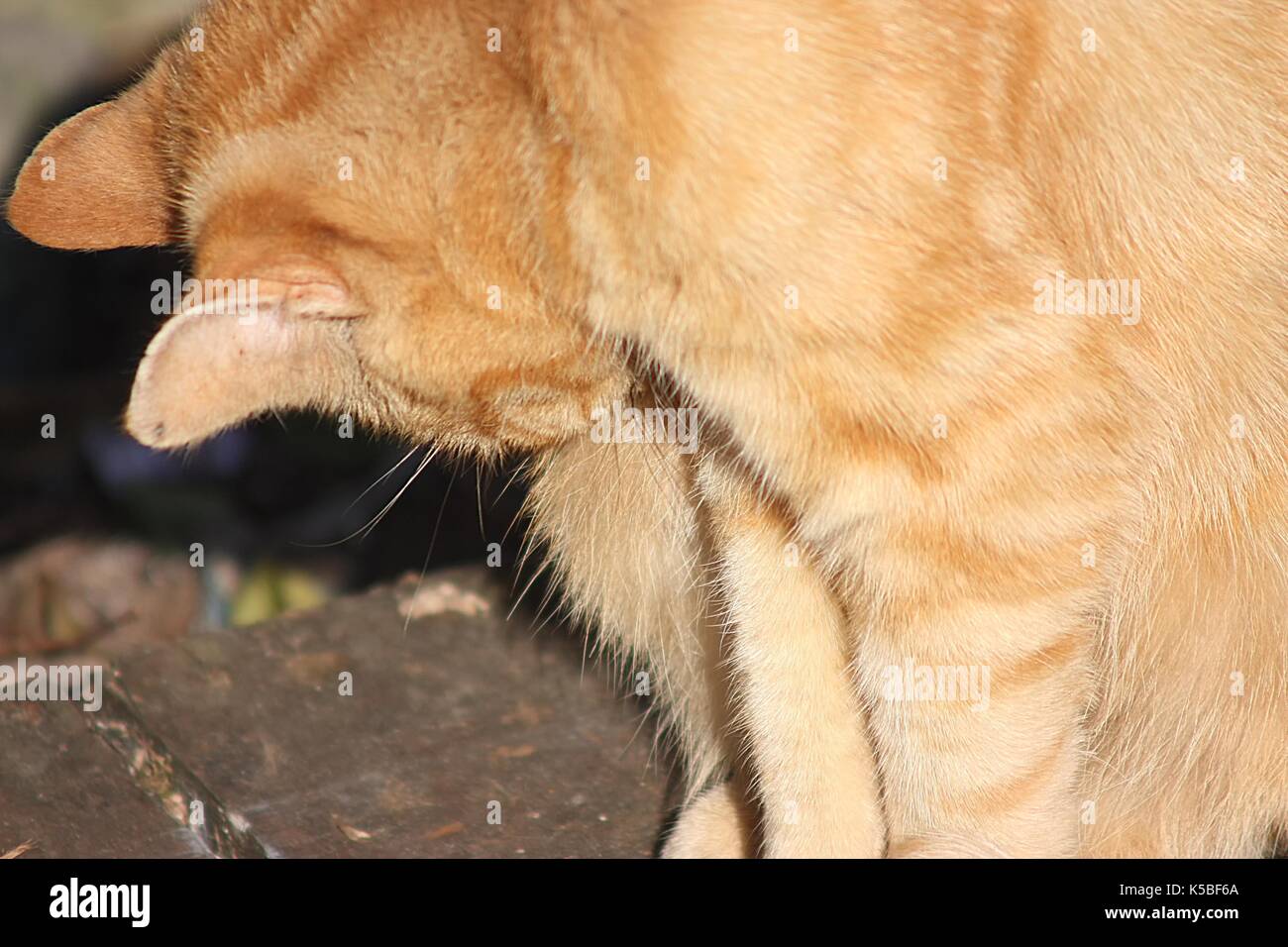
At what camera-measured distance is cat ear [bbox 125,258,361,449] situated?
1.25 metres

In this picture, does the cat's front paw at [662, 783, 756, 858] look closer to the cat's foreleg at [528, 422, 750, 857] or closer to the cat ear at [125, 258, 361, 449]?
the cat's foreleg at [528, 422, 750, 857]

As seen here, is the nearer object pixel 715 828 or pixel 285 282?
pixel 285 282

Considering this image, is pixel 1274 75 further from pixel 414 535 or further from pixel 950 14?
pixel 414 535

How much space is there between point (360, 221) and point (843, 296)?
44 centimetres

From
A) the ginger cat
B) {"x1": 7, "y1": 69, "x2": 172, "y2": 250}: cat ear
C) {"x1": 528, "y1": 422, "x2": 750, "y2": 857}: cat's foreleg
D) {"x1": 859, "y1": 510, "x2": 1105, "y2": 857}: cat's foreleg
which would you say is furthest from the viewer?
{"x1": 528, "y1": 422, "x2": 750, "y2": 857}: cat's foreleg

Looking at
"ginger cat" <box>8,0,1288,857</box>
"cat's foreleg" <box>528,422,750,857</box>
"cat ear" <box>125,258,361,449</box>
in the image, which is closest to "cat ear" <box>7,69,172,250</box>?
"ginger cat" <box>8,0,1288,857</box>

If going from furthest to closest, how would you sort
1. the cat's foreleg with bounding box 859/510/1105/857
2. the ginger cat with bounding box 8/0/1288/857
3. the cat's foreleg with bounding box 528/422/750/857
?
the cat's foreleg with bounding box 528/422/750/857 < the cat's foreleg with bounding box 859/510/1105/857 < the ginger cat with bounding box 8/0/1288/857

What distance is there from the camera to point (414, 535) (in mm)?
3160

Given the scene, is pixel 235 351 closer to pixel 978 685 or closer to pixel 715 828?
pixel 978 685

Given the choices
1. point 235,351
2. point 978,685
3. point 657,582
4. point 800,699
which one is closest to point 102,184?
point 235,351

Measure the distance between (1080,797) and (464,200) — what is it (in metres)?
1.07

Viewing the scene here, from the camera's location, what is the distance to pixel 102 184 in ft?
5.08

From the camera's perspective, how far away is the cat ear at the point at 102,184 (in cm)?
154
